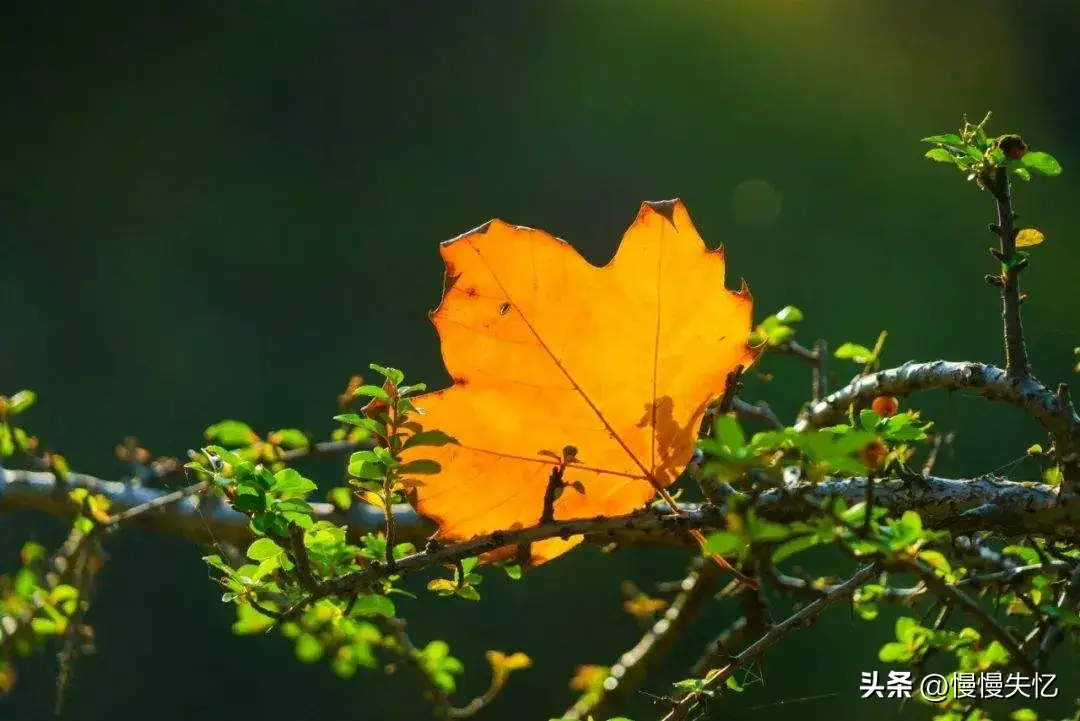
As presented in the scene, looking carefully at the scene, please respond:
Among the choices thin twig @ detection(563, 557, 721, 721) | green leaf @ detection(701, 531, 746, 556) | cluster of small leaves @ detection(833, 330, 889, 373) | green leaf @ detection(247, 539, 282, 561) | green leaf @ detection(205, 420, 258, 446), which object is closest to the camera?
green leaf @ detection(701, 531, 746, 556)

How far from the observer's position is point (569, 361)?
39 cm

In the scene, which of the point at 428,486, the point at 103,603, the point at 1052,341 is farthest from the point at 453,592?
the point at 103,603

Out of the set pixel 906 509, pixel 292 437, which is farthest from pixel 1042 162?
pixel 292 437

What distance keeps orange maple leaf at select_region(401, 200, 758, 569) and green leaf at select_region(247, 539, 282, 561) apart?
0.20ft

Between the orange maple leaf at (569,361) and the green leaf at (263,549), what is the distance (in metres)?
0.06

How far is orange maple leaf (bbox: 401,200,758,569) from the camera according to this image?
38 centimetres

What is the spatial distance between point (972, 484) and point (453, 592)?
0.76 ft

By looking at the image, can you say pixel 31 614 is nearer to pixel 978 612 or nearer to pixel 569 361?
pixel 569 361

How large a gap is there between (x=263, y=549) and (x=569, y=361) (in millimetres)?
145

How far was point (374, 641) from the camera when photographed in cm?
78

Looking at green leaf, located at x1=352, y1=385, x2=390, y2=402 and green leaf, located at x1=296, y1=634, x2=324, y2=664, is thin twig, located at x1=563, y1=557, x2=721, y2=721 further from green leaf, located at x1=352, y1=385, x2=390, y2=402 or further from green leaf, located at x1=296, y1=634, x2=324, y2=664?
green leaf, located at x1=352, y1=385, x2=390, y2=402

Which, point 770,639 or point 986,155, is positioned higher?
point 986,155

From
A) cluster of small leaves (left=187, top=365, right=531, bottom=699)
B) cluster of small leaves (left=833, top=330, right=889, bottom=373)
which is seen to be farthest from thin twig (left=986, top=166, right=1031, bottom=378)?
cluster of small leaves (left=187, top=365, right=531, bottom=699)

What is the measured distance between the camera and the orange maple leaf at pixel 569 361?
379mm
